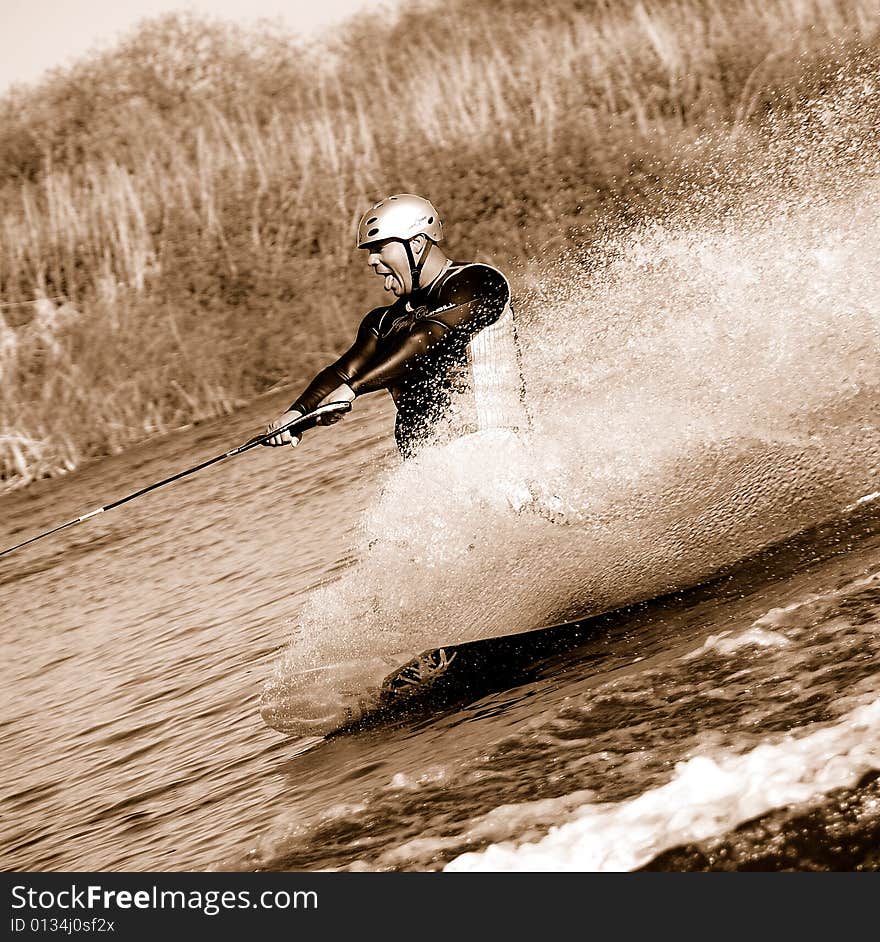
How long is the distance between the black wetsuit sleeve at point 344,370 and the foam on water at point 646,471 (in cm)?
26

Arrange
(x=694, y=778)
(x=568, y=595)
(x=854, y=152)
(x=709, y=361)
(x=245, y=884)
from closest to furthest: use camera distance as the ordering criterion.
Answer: (x=694, y=778)
(x=245, y=884)
(x=568, y=595)
(x=709, y=361)
(x=854, y=152)

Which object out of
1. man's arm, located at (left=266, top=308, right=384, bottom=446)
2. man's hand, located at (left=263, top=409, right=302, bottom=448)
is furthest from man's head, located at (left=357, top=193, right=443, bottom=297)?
man's hand, located at (left=263, top=409, right=302, bottom=448)

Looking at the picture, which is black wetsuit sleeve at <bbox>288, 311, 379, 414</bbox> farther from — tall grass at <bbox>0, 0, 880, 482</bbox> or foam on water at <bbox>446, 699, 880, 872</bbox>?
tall grass at <bbox>0, 0, 880, 482</bbox>

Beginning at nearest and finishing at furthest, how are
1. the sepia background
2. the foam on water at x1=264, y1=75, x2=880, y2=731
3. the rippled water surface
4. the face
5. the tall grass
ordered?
1. the rippled water surface
2. the sepia background
3. the foam on water at x1=264, y1=75, x2=880, y2=731
4. the face
5. the tall grass

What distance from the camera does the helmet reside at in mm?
3346

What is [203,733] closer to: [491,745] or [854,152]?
[491,745]

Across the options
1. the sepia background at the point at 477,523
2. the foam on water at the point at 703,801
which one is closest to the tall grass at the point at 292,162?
the sepia background at the point at 477,523

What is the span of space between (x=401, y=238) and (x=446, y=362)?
1.04 ft

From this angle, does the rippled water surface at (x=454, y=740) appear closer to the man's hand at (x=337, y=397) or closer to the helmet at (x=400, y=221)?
the man's hand at (x=337, y=397)

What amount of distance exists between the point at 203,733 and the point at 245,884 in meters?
0.96

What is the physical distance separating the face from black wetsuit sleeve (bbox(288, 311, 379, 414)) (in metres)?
0.09

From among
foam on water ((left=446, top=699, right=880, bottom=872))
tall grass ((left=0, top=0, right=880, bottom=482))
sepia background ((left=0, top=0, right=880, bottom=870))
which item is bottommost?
foam on water ((left=446, top=699, right=880, bottom=872))

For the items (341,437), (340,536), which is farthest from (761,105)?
(340,536)

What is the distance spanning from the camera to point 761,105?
8898 millimetres
